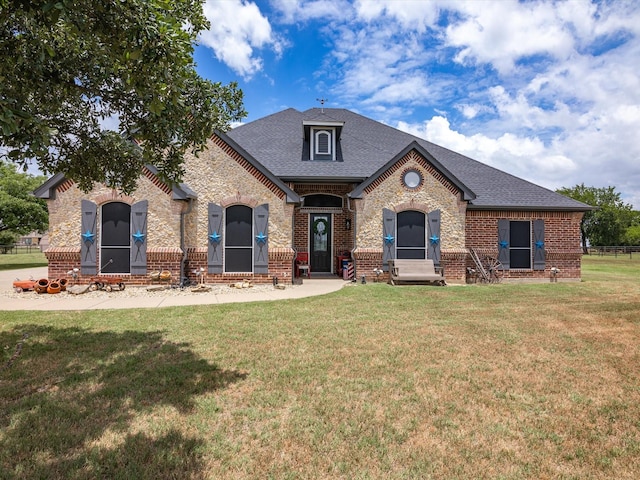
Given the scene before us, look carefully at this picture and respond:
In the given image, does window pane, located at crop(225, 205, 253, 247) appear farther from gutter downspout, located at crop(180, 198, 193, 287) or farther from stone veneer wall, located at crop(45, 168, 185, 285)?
stone veneer wall, located at crop(45, 168, 185, 285)

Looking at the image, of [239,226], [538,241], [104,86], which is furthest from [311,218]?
[104,86]

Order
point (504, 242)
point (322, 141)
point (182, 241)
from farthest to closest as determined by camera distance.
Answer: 1. point (322, 141)
2. point (504, 242)
3. point (182, 241)

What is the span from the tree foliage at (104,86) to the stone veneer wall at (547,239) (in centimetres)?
1166

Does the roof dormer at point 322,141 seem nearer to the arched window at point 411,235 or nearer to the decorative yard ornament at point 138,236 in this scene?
the arched window at point 411,235

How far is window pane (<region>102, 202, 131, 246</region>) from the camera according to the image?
11.8 meters

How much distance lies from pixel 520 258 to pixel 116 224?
51.2ft

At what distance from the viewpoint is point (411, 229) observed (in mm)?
13961

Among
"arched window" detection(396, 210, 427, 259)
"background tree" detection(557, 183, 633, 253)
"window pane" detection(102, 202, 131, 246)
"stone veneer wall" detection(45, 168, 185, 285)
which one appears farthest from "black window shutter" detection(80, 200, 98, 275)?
"background tree" detection(557, 183, 633, 253)

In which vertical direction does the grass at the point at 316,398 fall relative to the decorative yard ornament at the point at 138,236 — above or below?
below

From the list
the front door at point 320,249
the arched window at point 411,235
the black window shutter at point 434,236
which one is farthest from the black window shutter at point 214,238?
the black window shutter at point 434,236

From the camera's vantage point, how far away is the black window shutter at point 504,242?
14680 millimetres

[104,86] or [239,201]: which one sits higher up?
[104,86]

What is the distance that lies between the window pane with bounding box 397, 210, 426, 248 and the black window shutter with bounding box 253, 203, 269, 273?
5149 millimetres

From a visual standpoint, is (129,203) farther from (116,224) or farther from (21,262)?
(21,262)
